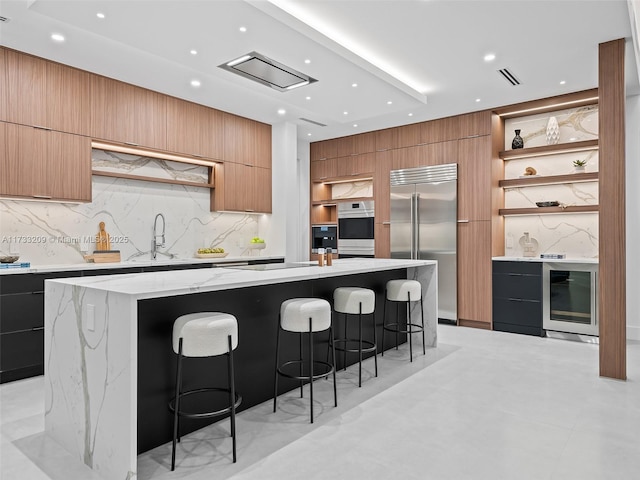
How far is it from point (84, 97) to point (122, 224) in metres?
1.40

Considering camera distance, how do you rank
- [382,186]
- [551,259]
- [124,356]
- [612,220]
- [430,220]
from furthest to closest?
[382,186] → [430,220] → [551,259] → [612,220] → [124,356]

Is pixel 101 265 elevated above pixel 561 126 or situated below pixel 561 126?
below

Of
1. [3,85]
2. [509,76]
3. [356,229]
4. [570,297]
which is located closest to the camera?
[3,85]

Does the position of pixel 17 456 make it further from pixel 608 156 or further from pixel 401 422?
pixel 608 156

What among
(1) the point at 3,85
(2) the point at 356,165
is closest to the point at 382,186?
(2) the point at 356,165

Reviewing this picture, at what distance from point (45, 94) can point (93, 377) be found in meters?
3.12

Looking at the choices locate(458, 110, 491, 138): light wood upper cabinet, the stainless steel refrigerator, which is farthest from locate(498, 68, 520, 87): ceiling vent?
the stainless steel refrigerator

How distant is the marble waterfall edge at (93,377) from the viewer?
6.59ft

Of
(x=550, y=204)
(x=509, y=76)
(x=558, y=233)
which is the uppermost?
(x=509, y=76)

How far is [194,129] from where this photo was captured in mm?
5309

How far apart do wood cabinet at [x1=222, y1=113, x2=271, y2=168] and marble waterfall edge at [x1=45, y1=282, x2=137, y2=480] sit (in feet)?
11.8

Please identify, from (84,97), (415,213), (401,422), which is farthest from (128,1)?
(415,213)

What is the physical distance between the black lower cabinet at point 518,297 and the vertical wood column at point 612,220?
5.03ft

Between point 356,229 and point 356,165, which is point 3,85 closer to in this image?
point 356,165
